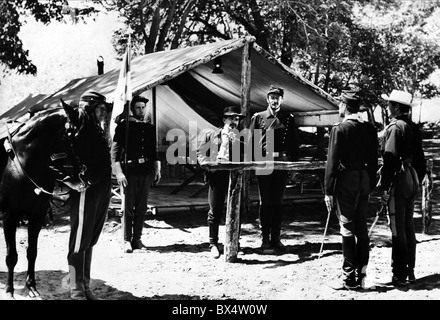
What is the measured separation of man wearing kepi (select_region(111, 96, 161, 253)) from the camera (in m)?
7.18

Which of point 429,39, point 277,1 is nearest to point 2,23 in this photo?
point 277,1

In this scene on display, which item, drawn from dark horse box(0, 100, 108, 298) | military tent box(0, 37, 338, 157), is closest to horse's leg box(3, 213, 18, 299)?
dark horse box(0, 100, 108, 298)

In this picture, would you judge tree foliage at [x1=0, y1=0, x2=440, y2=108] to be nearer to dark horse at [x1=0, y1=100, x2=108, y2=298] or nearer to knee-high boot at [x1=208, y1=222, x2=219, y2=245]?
knee-high boot at [x1=208, y1=222, x2=219, y2=245]

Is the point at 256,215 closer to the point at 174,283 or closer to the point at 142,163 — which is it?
the point at 142,163

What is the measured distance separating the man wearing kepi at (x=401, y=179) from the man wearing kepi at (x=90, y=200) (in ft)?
9.34

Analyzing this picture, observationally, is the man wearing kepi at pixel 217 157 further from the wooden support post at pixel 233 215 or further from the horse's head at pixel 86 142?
the horse's head at pixel 86 142

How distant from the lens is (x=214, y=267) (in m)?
6.64

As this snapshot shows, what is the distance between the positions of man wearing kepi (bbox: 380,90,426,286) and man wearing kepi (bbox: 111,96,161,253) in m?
3.15

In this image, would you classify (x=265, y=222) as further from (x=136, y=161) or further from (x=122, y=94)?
(x=122, y=94)

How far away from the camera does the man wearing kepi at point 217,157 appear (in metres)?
7.14

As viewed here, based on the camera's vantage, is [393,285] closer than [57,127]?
No

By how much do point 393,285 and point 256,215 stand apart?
4.83m

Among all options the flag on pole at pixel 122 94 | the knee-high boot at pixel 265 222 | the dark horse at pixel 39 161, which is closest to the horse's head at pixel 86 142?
the dark horse at pixel 39 161
